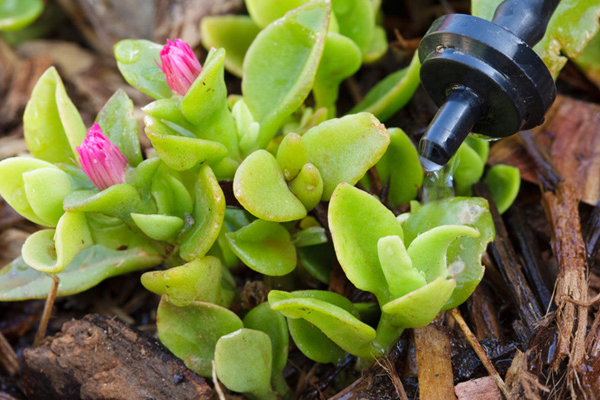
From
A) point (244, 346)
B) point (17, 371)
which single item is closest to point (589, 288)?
point (244, 346)

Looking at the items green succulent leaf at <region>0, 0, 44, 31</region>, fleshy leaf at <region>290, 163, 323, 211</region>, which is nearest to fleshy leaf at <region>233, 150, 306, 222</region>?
fleshy leaf at <region>290, 163, 323, 211</region>

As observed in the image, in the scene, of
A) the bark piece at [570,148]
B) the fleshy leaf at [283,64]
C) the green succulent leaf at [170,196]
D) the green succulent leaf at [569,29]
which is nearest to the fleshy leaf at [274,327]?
the green succulent leaf at [170,196]

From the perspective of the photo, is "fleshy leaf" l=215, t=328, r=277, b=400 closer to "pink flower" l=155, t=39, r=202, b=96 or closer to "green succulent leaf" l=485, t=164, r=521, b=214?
"pink flower" l=155, t=39, r=202, b=96

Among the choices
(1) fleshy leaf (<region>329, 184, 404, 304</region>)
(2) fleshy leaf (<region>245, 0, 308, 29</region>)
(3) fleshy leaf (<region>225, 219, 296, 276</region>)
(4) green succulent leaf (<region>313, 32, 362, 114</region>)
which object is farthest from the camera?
(2) fleshy leaf (<region>245, 0, 308, 29</region>)

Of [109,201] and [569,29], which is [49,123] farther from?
[569,29]

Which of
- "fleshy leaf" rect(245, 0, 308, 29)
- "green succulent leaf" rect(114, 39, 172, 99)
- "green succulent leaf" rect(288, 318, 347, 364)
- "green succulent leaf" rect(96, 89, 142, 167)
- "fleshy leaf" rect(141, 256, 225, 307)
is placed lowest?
"green succulent leaf" rect(288, 318, 347, 364)

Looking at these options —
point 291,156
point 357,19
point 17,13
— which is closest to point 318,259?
point 291,156

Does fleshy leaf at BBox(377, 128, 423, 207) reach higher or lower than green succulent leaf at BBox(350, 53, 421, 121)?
lower
